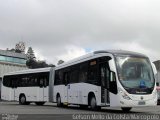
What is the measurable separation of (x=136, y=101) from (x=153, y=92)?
4.40 feet

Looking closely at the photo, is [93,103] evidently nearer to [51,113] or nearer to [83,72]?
[83,72]

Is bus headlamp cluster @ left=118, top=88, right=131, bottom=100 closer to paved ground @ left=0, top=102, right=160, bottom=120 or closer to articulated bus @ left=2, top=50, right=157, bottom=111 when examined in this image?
articulated bus @ left=2, top=50, right=157, bottom=111

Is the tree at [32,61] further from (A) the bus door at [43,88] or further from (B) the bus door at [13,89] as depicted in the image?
(A) the bus door at [43,88]

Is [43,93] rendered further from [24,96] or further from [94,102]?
[94,102]

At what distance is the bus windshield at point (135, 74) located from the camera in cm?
2088

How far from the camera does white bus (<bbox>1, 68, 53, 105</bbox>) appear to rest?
112ft

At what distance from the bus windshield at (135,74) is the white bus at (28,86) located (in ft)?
41.2

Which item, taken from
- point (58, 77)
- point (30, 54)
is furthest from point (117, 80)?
point (30, 54)

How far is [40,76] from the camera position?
34750mm

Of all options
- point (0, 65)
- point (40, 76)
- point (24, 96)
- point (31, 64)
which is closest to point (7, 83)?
point (24, 96)

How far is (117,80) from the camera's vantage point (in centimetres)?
2089

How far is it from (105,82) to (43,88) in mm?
13133

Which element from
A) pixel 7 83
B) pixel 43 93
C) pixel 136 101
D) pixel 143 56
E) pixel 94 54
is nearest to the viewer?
pixel 136 101

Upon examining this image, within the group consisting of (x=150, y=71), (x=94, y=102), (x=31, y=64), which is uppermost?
(x=31, y=64)
